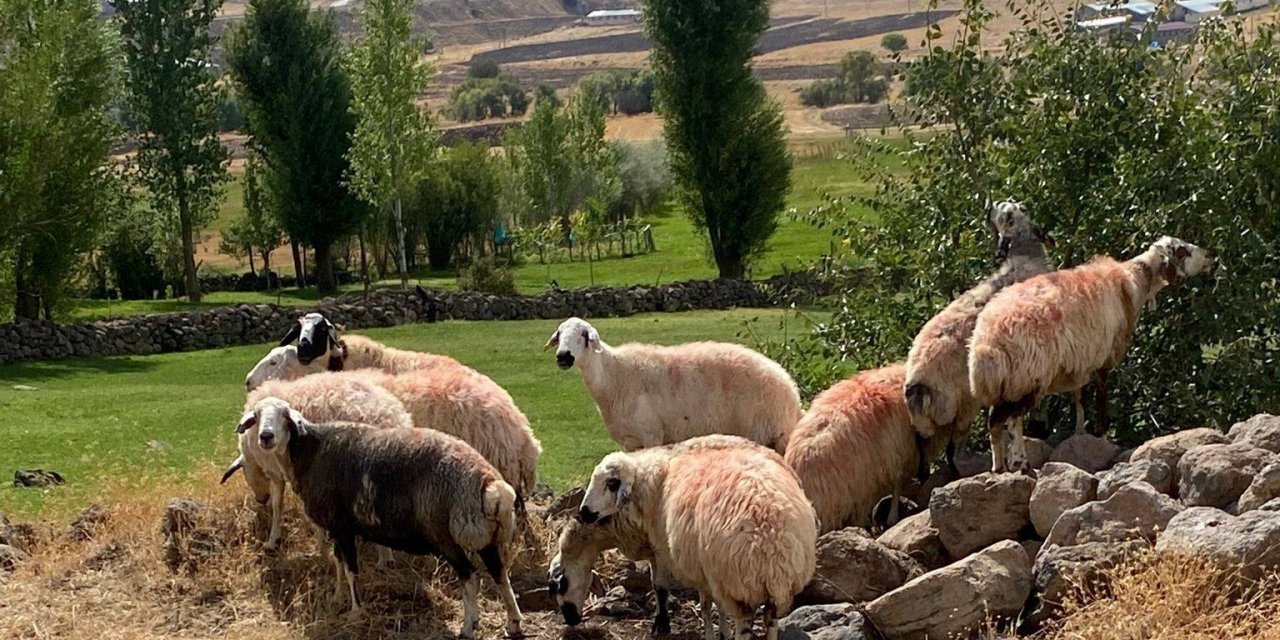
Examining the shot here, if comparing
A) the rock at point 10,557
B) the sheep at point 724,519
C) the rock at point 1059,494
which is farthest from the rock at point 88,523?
the rock at point 1059,494

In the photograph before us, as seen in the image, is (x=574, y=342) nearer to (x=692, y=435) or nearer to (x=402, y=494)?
(x=692, y=435)

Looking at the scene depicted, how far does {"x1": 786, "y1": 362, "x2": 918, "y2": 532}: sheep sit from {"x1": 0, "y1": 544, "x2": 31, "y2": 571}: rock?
6.06 meters

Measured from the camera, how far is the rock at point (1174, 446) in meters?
9.34

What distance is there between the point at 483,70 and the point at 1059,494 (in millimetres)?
162898

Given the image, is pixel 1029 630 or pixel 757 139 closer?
pixel 1029 630

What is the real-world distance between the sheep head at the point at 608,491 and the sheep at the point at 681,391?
315 cm

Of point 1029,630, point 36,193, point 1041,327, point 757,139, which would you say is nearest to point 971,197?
point 1041,327

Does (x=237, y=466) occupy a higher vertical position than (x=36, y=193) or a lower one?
lower

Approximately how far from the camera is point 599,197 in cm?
6506

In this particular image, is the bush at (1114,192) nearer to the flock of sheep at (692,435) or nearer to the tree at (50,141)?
the flock of sheep at (692,435)

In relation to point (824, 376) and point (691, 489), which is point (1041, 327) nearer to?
point (691, 489)

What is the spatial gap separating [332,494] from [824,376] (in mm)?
6119

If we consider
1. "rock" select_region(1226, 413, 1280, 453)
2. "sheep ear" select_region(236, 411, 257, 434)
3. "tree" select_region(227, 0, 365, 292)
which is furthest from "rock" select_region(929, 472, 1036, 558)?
"tree" select_region(227, 0, 365, 292)

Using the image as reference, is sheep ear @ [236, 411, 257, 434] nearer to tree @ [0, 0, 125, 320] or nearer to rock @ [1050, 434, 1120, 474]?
rock @ [1050, 434, 1120, 474]
